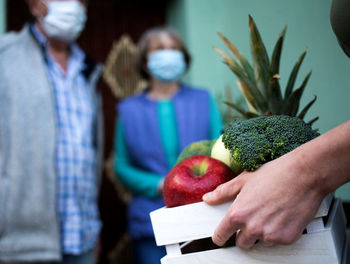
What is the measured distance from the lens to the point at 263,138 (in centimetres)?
75

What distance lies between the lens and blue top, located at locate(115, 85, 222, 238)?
196 cm

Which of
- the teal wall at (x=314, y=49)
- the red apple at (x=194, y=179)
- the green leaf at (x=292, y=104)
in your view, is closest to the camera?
the red apple at (x=194, y=179)

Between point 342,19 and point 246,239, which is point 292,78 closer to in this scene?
point 342,19

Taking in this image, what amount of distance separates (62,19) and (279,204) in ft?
5.48

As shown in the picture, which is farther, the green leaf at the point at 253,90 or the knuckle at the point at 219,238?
the green leaf at the point at 253,90

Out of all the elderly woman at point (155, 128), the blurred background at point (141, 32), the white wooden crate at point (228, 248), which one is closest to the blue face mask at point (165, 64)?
the elderly woman at point (155, 128)

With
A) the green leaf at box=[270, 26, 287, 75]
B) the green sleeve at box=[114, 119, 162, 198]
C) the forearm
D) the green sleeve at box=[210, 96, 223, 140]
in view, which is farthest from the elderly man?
the forearm

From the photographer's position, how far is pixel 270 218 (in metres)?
0.67

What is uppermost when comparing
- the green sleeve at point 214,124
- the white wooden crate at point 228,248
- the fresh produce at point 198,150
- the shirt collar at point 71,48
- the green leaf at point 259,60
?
the green leaf at point 259,60

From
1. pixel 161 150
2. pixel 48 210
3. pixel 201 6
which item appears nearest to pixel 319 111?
pixel 161 150

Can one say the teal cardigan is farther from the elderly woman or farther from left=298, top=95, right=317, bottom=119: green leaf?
left=298, top=95, right=317, bottom=119: green leaf

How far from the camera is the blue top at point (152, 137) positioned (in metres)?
1.96

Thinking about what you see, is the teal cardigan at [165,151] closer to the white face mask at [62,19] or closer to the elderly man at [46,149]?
the elderly man at [46,149]

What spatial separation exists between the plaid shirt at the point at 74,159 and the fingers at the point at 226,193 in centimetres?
115
